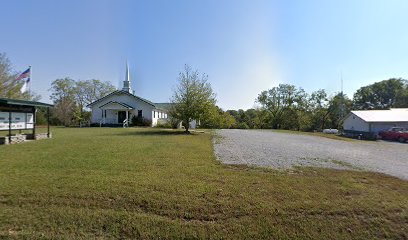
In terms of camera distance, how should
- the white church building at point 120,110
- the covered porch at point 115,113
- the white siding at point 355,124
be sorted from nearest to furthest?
1. the white siding at point 355,124
2. the covered porch at point 115,113
3. the white church building at point 120,110

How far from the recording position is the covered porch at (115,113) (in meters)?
33.2

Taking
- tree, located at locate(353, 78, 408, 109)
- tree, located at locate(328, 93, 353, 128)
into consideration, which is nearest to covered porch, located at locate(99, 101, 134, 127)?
tree, located at locate(328, 93, 353, 128)

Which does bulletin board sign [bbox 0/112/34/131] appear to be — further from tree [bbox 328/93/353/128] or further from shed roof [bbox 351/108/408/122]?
tree [bbox 328/93/353/128]

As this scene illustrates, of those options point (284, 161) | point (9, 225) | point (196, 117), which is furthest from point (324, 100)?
point (9, 225)

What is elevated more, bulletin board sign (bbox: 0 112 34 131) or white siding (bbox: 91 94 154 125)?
white siding (bbox: 91 94 154 125)

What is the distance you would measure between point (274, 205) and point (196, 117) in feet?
54.8

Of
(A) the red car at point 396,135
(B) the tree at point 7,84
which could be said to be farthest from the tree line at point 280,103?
(A) the red car at point 396,135

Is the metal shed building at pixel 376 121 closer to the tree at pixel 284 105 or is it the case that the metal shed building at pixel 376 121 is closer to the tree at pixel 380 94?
the tree at pixel 284 105

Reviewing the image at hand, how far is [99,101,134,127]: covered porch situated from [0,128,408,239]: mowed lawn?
88.1ft

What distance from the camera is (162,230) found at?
396 centimetres

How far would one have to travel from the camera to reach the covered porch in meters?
33.2

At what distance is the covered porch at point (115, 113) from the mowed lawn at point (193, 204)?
88.1 ft

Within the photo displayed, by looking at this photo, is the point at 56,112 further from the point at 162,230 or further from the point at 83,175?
the point at 162,230

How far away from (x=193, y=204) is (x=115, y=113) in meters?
33.0
